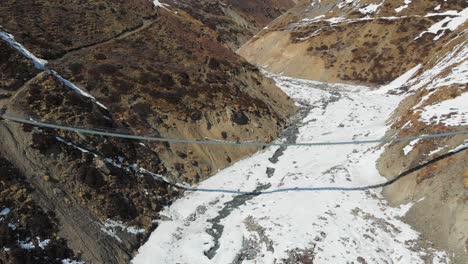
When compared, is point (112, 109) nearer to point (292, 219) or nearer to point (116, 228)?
point (116, 228)

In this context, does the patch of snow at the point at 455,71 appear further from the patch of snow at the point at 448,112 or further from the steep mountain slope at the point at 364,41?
the steep mountain slope at the point at 364,41

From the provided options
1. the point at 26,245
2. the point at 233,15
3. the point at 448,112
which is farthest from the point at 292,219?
the point at 233,15

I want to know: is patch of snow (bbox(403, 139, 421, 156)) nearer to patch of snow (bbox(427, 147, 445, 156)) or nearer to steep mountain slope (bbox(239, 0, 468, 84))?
patch of snow (bbox(427, 147, 445, 156))

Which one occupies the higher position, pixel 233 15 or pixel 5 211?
pixel 233 15

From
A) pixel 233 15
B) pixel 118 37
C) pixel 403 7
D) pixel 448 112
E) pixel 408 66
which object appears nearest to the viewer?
pixel 448 112

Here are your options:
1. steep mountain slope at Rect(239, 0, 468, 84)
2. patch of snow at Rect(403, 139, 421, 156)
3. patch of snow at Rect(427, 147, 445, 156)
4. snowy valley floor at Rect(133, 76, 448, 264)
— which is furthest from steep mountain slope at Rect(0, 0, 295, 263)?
steep mountain slope at Rect(239, 0, 468, 84)
